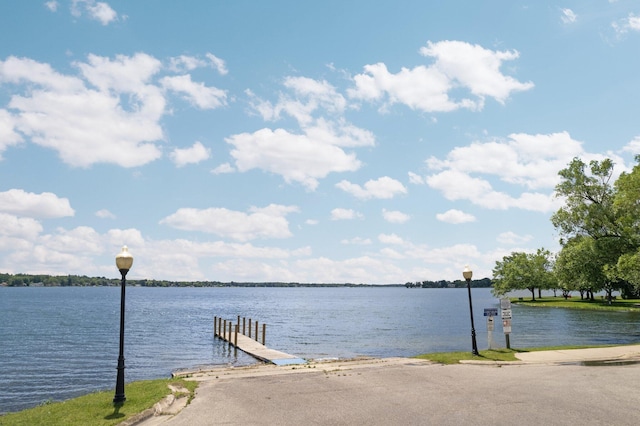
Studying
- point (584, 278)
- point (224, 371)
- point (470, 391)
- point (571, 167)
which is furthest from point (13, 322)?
point (584, 278)

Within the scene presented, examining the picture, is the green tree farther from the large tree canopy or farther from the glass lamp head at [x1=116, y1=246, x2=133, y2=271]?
the glass lamp head at [x1=116, y1=246, x2=133, y2=271]

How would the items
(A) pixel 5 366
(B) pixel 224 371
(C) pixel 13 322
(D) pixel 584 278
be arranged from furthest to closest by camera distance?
(D) pixel 584 278 → (C) pixel 13 322 → (A) pixel 5 366 → (B) pixel 224 371

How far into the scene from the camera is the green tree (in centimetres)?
11638

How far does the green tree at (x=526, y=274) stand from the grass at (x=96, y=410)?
377 ft

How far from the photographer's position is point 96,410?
487 inches

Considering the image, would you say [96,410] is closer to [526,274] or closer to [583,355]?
[583,355]

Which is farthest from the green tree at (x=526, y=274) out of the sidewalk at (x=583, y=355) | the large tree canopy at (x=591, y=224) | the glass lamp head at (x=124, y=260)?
the glass lamp head at (x=124, y=260)

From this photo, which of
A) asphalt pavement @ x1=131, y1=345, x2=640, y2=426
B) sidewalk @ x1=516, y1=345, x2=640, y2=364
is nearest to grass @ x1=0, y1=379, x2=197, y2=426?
asphalt pavement @ x1=131, y1=345, x2=640, y2=426

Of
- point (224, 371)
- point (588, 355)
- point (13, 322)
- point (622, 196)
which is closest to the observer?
point (224, 371)

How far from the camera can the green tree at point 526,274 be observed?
11638 cm

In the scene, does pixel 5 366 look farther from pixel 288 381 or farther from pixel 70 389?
pixel 288 381

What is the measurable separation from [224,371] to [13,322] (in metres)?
61.5

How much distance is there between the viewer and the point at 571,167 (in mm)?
58781

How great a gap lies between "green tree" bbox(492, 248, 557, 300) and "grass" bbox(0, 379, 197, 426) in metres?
115
